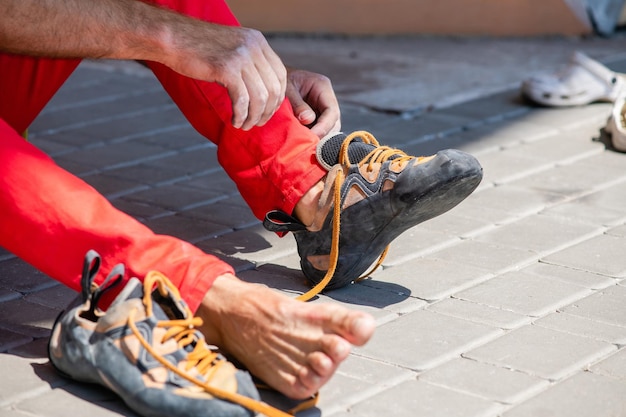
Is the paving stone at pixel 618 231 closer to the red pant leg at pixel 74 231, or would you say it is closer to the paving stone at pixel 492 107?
the paving stone at pixel 492 107

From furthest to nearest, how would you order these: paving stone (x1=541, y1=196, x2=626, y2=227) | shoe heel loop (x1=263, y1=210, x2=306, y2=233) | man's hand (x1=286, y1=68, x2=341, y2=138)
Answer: paving stone (x1=541, y1=196, x2=626, y2=227), man's hand (x1=286, y1=68, x2=341, y2=138), shoe heel loop (x1=263, y1=210, x2=306, y2=233)

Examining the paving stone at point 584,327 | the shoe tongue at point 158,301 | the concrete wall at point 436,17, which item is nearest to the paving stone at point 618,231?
the paving stone at point 584,327

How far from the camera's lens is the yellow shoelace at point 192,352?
174 centimetres

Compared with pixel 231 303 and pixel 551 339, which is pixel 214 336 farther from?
pixel 551 339

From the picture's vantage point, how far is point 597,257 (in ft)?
8.77

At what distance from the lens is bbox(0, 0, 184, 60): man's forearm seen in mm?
2123

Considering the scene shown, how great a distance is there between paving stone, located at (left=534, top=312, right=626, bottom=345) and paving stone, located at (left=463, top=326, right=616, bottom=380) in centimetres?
2

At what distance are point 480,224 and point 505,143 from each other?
0.87 m

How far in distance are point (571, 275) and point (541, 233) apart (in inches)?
12.4

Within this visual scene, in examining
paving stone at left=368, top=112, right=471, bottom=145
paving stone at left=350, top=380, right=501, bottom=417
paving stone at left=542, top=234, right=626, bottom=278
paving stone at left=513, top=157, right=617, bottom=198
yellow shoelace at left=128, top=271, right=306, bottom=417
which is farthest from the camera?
paving stone at left=368, top=112, right=471, bottom=145

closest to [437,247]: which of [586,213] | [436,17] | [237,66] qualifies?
[586,213]

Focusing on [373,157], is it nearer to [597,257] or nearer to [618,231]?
[597,257]

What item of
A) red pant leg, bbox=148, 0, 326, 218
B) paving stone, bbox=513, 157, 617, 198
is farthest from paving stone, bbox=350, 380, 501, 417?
paving stone, bbox=513, 157, 617, 198

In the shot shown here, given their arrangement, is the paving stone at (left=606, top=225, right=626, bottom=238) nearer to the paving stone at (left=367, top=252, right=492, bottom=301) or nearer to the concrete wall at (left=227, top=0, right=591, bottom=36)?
the paving stone at (left=367, top=252, right=492, bottom=301)
